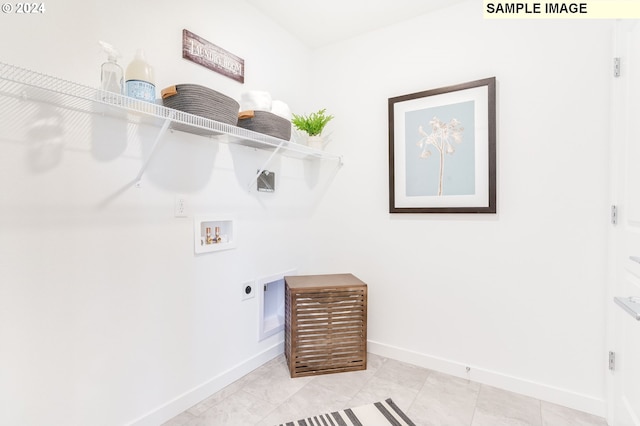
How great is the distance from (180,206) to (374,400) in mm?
1506

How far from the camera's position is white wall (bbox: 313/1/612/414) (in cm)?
163

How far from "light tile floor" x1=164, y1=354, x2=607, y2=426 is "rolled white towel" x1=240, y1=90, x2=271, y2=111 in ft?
5.47

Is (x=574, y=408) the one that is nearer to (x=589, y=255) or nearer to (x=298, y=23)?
(x=589, y=255)

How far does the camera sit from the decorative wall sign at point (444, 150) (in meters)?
1.89

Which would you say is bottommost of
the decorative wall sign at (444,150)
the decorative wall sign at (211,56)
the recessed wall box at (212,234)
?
the recessed wall box at (212,234)

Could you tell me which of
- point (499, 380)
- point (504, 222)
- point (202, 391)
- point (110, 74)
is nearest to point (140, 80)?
point (110, 74)

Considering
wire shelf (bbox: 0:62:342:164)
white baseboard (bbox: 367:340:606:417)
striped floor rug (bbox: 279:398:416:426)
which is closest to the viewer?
wire shelf (bbox: 0:62:342:164)

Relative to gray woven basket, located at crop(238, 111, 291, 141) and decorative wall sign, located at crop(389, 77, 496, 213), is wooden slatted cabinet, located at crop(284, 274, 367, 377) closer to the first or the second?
decorative wall sign, located at crop(389, 77, 496, 213)

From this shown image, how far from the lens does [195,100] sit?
1377 millimetres

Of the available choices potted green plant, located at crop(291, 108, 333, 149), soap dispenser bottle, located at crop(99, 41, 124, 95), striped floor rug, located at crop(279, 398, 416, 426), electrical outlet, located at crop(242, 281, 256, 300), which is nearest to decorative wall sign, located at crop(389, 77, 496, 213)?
potted green plant, located at crop(291, 108, 333, 149)

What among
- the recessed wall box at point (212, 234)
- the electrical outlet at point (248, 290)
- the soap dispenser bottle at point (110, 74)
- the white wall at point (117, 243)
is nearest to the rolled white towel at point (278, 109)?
the white wall at point (117, 243)

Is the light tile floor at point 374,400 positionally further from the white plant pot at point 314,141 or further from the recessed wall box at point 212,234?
the white plant pot at point 314,141

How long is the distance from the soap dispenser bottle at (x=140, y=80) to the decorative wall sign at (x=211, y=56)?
418 mm

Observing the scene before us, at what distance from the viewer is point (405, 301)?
219cm
